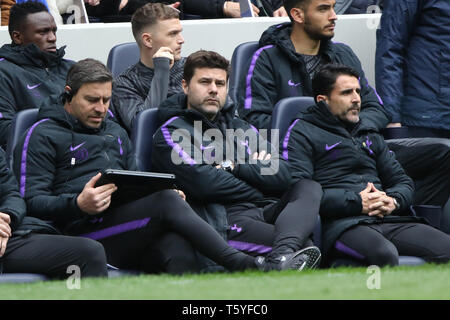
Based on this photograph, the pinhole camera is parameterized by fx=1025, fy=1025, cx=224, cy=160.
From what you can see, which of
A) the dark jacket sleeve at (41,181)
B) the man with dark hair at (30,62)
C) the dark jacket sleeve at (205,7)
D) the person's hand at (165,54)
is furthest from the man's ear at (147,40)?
the dark jacket sleeve at (205,7)

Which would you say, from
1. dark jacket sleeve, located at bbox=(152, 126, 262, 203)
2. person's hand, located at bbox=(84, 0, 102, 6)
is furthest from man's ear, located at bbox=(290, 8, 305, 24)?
person's hand, located at bbox=(84, 0, 102, 6)

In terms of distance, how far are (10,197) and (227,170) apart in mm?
1452

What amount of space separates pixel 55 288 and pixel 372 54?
203 inches

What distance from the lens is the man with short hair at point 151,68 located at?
7.44 metres

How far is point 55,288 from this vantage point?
199 inches

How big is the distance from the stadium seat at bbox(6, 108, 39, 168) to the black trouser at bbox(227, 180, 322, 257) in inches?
55.4

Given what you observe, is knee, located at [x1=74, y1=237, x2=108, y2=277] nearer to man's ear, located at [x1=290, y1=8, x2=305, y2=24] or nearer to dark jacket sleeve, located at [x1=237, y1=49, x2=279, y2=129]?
dark jacket sleeve, located at [x1=237, y1=49, x2=279, y2=129]

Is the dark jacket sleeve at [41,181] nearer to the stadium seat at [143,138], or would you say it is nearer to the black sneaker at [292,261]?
the stadium seat at [143,138]

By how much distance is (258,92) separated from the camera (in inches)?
304

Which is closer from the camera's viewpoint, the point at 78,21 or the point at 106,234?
the point at 106,234

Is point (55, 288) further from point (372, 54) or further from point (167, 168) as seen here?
point (372, 54)

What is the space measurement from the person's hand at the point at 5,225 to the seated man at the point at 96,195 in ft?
1.10

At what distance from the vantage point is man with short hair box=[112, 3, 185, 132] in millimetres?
7438
